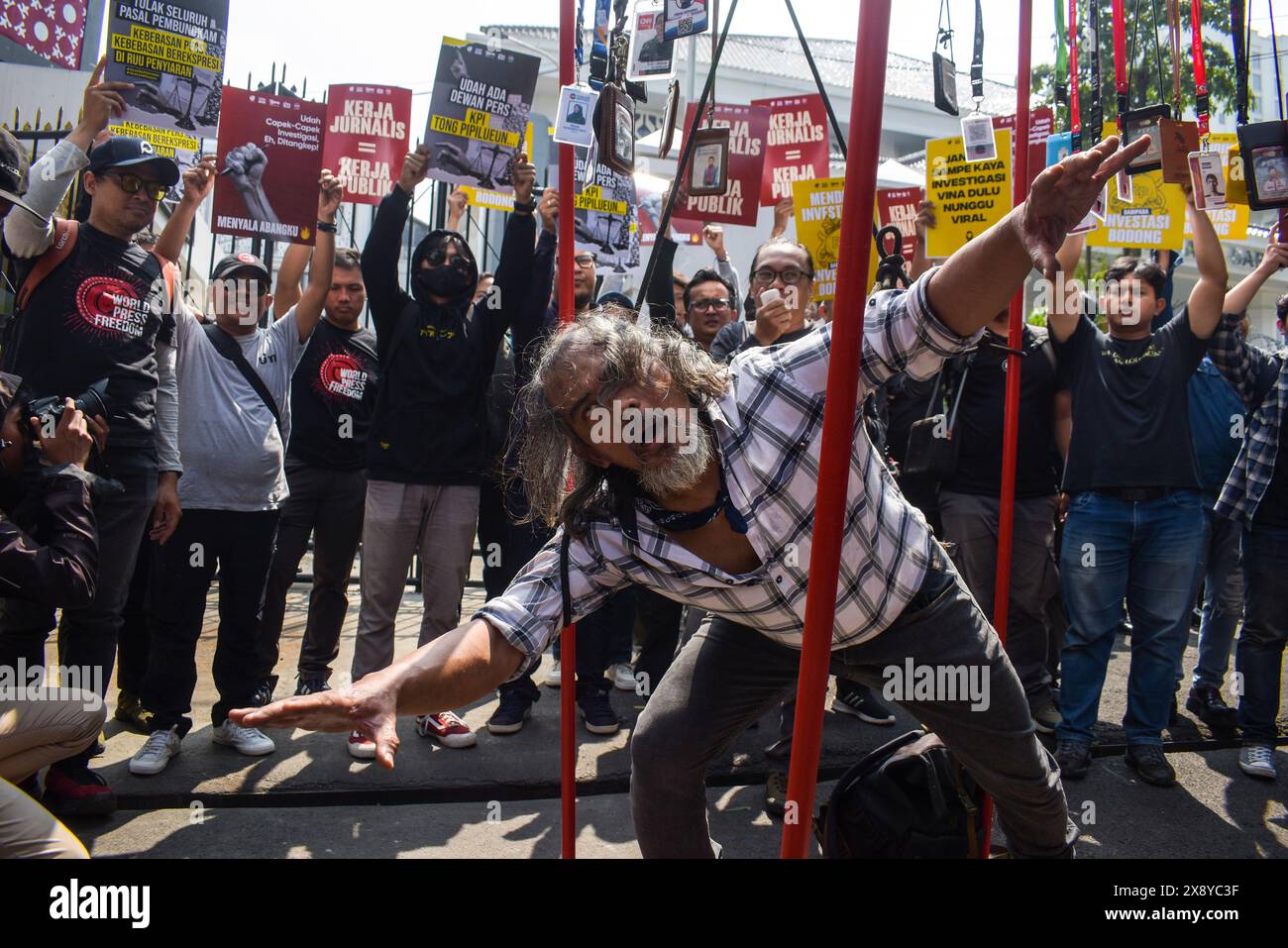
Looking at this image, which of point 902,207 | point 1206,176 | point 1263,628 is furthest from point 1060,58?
point 1263,628

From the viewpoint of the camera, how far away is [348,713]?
1864 mm

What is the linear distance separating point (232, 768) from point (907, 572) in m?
2.94

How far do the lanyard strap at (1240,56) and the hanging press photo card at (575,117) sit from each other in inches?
87.4

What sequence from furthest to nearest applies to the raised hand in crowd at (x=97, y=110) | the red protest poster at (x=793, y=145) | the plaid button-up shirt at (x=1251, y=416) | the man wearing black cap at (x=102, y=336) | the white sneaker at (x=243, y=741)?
the red protest poster at (x=793, y=145), the plaid button-up shirt at (x=1251, y=416), the white sneaker at (x=243, y=741), the raised hand in crowd at (x=97, y=110), the man wearing black cap at (x=102, y=336)

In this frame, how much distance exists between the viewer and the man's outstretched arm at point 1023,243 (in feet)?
5.83

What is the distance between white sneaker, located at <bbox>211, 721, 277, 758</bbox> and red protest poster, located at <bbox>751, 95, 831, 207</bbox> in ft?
13.7

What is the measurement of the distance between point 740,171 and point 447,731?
355 cm

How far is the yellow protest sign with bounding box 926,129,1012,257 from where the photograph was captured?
490cm

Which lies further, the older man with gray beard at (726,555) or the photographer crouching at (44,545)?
the photographer crouching at (44,545)

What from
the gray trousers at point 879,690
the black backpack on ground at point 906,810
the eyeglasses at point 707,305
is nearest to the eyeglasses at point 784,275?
the eyeglasses at point 707,305
